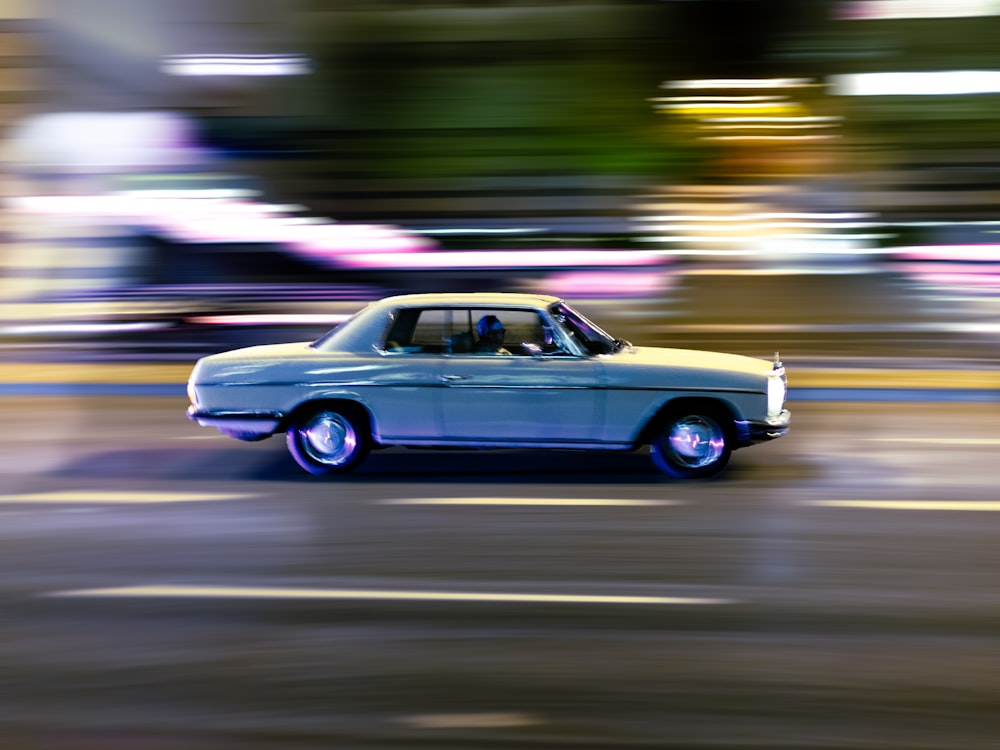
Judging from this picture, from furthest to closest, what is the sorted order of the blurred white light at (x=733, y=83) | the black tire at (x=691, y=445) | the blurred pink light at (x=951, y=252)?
1. the blurred white light at (x=733, y=83)
2. the blurred pink light at (x=951, y=252)
3. the black tire at (x=691, y=445)

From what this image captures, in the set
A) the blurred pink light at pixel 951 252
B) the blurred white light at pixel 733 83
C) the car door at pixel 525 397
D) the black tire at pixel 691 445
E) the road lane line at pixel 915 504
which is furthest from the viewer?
the blurred white light at pixel 733 83

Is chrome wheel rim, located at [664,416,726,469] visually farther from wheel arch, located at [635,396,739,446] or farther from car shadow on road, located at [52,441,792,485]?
car shadow on road, located at [52,441,792,485]

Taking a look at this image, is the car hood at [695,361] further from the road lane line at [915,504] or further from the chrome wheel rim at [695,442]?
the road lane line at [915,504]

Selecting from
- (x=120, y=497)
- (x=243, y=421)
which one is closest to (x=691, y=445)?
(x=243, y=421)

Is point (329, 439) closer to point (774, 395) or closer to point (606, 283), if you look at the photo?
point (774, 395)

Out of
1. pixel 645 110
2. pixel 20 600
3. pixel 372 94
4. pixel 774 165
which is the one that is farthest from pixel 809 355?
pixel 20 600

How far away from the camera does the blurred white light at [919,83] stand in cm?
1728

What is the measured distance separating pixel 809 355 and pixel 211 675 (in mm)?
13631

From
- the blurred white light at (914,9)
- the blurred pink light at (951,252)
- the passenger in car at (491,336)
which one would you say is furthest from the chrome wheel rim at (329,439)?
the blurred white light at (914,9)

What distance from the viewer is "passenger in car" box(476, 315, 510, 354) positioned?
26.1ft

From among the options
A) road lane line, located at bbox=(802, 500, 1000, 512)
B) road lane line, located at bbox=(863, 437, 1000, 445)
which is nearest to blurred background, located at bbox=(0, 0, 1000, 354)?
road lane line, located at bbox=(863, 437, 1000, 445)

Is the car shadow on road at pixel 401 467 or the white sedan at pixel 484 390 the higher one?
the white sedan at pixel 484 390

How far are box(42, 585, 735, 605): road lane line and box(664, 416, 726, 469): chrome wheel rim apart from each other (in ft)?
8.81

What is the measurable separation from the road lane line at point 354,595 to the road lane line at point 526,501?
6.03 ft
